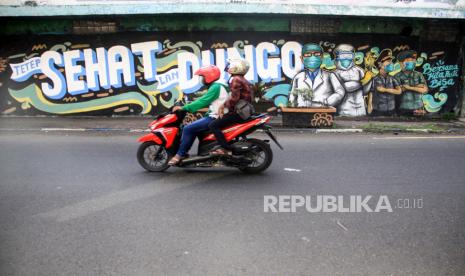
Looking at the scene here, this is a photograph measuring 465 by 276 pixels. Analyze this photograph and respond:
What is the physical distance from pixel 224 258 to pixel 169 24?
1128 centimetres

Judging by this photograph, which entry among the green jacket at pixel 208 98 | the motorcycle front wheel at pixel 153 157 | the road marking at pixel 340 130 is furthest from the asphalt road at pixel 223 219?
the road marking at pixel 340 130

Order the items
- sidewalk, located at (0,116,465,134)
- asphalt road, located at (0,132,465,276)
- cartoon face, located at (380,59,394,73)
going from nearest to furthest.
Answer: asphalt road, located at (0,132,465,276) < sidewalk, located at (0,116,465,134) < cartoon face, located at (380,59,394,73)

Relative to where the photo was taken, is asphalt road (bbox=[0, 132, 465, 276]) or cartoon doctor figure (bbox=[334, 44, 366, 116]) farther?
cartoon doctor figure (bbox=[334, 44, 366, 116])

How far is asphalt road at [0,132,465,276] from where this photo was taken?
376cm

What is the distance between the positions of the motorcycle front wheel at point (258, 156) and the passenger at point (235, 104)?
1.20 ft

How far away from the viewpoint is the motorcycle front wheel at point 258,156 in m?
6.62

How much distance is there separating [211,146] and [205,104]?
68 centimetres

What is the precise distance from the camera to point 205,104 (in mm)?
6387

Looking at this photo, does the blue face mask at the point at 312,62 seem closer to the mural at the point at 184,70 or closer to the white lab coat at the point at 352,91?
the mural at the point at 184,70

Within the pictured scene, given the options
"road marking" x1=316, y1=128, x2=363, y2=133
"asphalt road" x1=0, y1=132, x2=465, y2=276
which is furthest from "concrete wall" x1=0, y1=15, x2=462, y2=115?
"asphalt road" x1=0, y1=132, x2=465, y2=276

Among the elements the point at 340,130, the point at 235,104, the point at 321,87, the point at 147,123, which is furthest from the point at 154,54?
the point at 235,104

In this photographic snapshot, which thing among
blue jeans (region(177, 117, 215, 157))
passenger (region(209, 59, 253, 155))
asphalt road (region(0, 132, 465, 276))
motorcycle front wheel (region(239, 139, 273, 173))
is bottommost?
asphalt road (region(0, 132, 465, 276))

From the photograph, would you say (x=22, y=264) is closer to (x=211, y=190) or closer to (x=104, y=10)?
(x=211, y=190)

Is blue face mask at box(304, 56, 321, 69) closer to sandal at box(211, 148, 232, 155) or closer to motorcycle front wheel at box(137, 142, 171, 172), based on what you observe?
sandal at box(211, 148, 232, 155)
